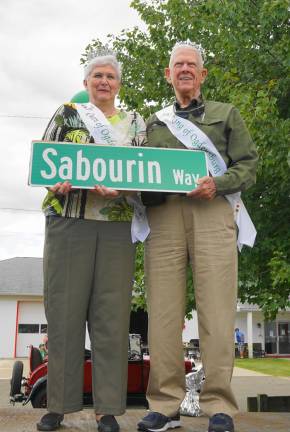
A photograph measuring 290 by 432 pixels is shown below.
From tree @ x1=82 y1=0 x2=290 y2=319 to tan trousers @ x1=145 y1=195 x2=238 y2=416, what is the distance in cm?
429

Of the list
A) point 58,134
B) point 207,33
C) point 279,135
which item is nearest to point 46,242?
point 58,134

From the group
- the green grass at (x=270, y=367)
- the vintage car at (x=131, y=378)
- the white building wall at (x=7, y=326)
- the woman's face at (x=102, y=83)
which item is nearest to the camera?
the woman's face at (x=102, y=83)

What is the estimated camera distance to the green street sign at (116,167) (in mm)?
2719

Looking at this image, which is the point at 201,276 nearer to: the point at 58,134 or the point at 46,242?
the point at 46,242

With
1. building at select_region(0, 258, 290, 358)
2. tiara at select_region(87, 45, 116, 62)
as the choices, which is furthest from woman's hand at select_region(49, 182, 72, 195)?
building at select_region(0, 258, 290, 358)

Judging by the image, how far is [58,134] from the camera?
9.45 ft

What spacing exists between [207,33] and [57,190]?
7945 millimetres

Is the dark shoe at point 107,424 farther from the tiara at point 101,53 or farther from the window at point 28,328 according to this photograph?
the window at point 28,328

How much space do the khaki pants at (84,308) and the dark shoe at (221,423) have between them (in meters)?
0.45

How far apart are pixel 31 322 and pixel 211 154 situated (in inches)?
1276

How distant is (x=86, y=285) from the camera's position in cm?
276

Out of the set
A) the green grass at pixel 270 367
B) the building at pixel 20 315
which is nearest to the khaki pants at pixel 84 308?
the green grass at pixel 270 367

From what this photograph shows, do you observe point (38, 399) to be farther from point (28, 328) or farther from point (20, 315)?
point (20, 315)

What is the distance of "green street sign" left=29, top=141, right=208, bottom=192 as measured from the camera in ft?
8.92
